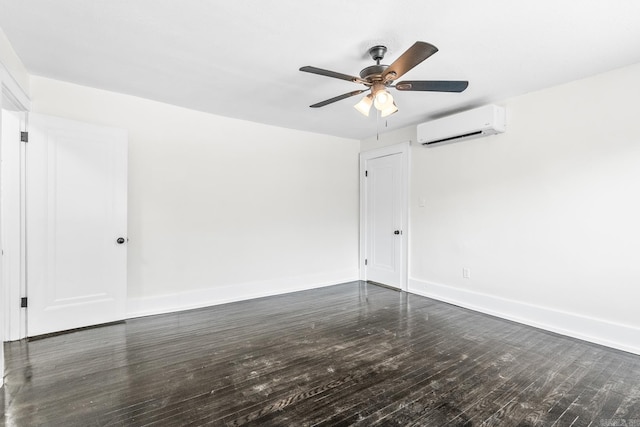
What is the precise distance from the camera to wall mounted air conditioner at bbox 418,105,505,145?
3.43m

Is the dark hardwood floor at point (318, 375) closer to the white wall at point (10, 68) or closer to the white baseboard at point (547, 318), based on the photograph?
the white baseboard at point (547, 318)

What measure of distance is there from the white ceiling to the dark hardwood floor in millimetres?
2461

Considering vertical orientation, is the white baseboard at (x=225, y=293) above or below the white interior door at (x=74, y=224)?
below

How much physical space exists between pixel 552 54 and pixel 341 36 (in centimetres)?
175

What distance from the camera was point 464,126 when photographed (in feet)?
12.0

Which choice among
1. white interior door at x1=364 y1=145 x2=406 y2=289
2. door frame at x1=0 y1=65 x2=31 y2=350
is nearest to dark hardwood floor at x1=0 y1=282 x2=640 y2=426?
door frame at x1=0 y1=65 x2=31 y2=350

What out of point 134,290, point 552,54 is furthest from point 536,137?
point 134,290

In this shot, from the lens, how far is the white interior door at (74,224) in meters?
2.91

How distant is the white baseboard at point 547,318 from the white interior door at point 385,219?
0.67m

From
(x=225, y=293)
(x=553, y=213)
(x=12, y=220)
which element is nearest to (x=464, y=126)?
(x=553, y=213)

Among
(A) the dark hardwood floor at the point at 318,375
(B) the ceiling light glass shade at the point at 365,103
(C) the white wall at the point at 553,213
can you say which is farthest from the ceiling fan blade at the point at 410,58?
(A) the dark hardwood floor at the point at 318,375

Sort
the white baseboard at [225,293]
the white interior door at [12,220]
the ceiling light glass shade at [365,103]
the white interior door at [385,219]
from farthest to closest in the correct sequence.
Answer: the white interior door at [385,219], the white baseboard at [225,293], the white interior door at [12,220], the ceiling light glass shade at [365,103]

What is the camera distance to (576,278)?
9.90ft

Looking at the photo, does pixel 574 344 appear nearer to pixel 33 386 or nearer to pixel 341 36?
pixel 341 36
